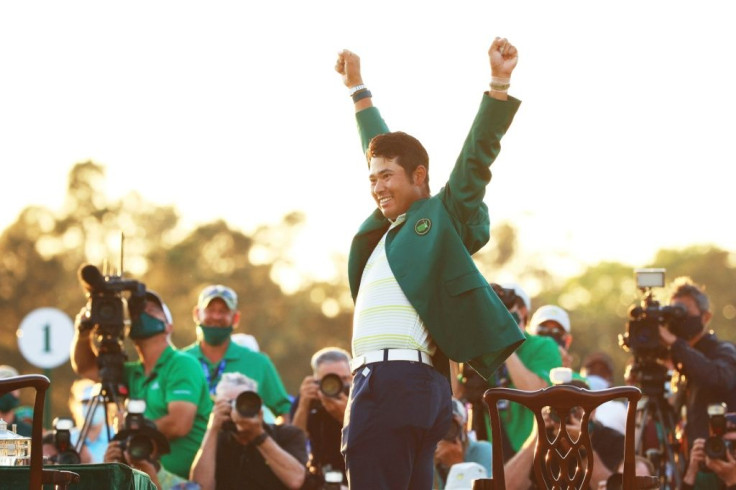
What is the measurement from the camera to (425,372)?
564 cm

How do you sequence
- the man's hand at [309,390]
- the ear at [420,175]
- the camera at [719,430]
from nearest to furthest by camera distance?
1. the ear at [420,175]
2. the camera at [719,430]
3. the man's hand at [309,390]

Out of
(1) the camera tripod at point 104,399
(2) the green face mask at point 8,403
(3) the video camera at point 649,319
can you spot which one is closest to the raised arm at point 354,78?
(1) the camera tripod at point 104,399

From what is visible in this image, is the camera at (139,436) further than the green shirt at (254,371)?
No

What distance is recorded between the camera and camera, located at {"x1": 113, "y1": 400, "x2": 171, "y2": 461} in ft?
27.9

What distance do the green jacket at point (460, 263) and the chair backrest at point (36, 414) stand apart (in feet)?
4.39

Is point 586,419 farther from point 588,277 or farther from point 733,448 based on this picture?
Result: point 588,277

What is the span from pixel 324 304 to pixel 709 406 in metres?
41.4

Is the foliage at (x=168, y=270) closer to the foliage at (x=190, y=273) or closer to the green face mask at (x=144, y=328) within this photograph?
the foliage at (x=190, y=273)

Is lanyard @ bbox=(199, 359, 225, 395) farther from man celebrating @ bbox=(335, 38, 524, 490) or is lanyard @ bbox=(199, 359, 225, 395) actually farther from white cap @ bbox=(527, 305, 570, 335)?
man celebrating @ bbox=(335, 38, 524, 490)

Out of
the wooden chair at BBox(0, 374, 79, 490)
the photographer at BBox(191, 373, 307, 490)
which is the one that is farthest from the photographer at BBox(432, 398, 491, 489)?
the wooden chair at BBox(0, 374, 79, 490)

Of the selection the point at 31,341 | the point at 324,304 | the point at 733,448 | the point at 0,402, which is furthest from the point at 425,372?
the point at 324,304

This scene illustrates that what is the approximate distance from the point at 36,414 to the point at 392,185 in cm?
156

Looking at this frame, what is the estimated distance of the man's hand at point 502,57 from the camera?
579 centimetres

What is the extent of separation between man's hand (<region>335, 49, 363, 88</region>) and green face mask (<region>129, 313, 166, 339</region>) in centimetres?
329
